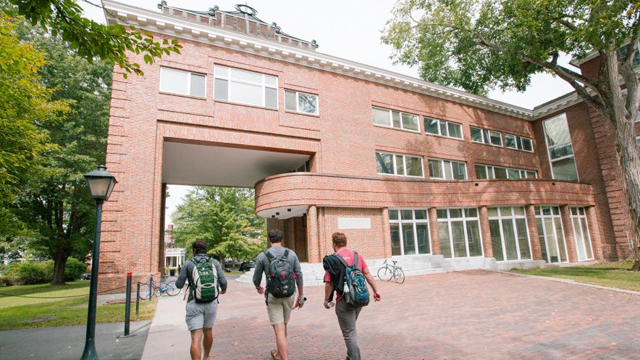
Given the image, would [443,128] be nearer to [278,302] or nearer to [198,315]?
[278,302]

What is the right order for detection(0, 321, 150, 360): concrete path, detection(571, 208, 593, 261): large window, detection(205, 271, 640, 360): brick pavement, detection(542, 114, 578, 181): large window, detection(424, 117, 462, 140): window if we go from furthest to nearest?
detection(542, 114, 578, 181): large window → detection(424, 117, 462, 140): window → detection(571, 208, 593, 261): large window → detection(0, 321, 150, 360): concrete path → detection(205, 271, 640, 360): brick pavement

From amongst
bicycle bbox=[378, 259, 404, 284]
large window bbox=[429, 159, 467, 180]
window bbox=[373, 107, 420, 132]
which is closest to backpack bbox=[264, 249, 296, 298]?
bicycle bbox=[378, 259, 404, 284]

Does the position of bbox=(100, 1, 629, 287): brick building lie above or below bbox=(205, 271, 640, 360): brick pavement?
above

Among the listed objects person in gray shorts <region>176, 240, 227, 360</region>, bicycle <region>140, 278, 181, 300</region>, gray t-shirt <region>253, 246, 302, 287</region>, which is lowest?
bicycle <region>140, 278, 181, 300</region>

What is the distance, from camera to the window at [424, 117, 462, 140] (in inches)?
900

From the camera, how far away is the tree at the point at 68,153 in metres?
23.1

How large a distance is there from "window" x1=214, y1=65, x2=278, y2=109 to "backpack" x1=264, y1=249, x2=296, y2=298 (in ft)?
44.1

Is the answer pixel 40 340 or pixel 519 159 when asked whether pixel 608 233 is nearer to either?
pixel 519 159

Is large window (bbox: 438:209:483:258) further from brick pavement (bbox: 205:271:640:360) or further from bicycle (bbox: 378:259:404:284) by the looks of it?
brick pavement (bbox: 205:271:640:360)

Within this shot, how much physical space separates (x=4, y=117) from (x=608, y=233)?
109 ft

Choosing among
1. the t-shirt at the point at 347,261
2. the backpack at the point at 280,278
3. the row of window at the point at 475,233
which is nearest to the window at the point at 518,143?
the row of window at the point at 475,233

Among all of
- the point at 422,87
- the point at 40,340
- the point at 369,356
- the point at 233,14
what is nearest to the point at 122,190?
the point at 40,340

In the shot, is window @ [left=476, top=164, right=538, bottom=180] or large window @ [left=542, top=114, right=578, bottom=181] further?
large window @ [left=542, top=114, right=578, bottom=181]

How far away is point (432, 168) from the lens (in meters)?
22.3
